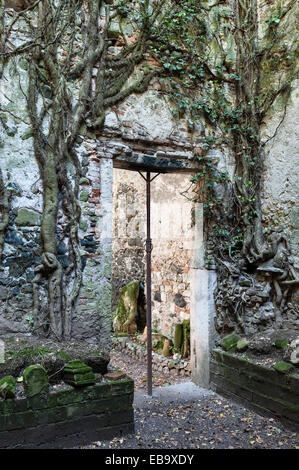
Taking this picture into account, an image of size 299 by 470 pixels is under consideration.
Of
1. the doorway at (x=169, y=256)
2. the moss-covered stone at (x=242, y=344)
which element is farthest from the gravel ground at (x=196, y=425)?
the moss-covered stone at (x=242, y=344)

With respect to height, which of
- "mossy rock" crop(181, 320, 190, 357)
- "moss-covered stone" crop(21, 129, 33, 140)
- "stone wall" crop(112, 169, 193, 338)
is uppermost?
"moss-covered stone" crop(21, 129, 33, 140)

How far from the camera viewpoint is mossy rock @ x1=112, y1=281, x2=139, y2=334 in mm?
6988

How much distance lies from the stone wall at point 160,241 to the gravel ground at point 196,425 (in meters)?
1.74

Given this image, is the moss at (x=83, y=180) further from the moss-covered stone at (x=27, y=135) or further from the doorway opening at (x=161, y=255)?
the doorway opening at (x=161, y=255)

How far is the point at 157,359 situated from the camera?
5.84 metres

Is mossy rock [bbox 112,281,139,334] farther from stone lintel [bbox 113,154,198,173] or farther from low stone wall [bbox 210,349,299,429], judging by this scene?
stone lintel [bbox 113,154,198,173]

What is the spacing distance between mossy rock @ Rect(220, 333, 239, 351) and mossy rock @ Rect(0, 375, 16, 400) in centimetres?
252

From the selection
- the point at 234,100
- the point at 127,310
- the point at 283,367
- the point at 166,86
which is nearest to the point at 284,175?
the point at 234,100

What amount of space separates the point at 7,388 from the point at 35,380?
0.20 meters

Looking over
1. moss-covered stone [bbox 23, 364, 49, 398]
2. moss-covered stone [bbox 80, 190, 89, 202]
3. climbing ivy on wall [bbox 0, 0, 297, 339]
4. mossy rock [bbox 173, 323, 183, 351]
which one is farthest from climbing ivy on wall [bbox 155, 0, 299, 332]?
moss-covered stone [bbox 23, 364, 49, 398]

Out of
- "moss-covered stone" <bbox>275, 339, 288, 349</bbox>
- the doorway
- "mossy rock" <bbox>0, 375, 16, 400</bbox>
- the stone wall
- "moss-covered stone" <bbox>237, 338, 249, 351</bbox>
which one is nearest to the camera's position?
"mossy rock" <bbox>0, 375, 16, 400</bbox>

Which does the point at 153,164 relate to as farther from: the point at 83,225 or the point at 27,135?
the point at 27,135

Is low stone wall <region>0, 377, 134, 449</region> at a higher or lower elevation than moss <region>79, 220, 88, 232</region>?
lower

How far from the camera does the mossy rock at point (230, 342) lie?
13.9 ft
